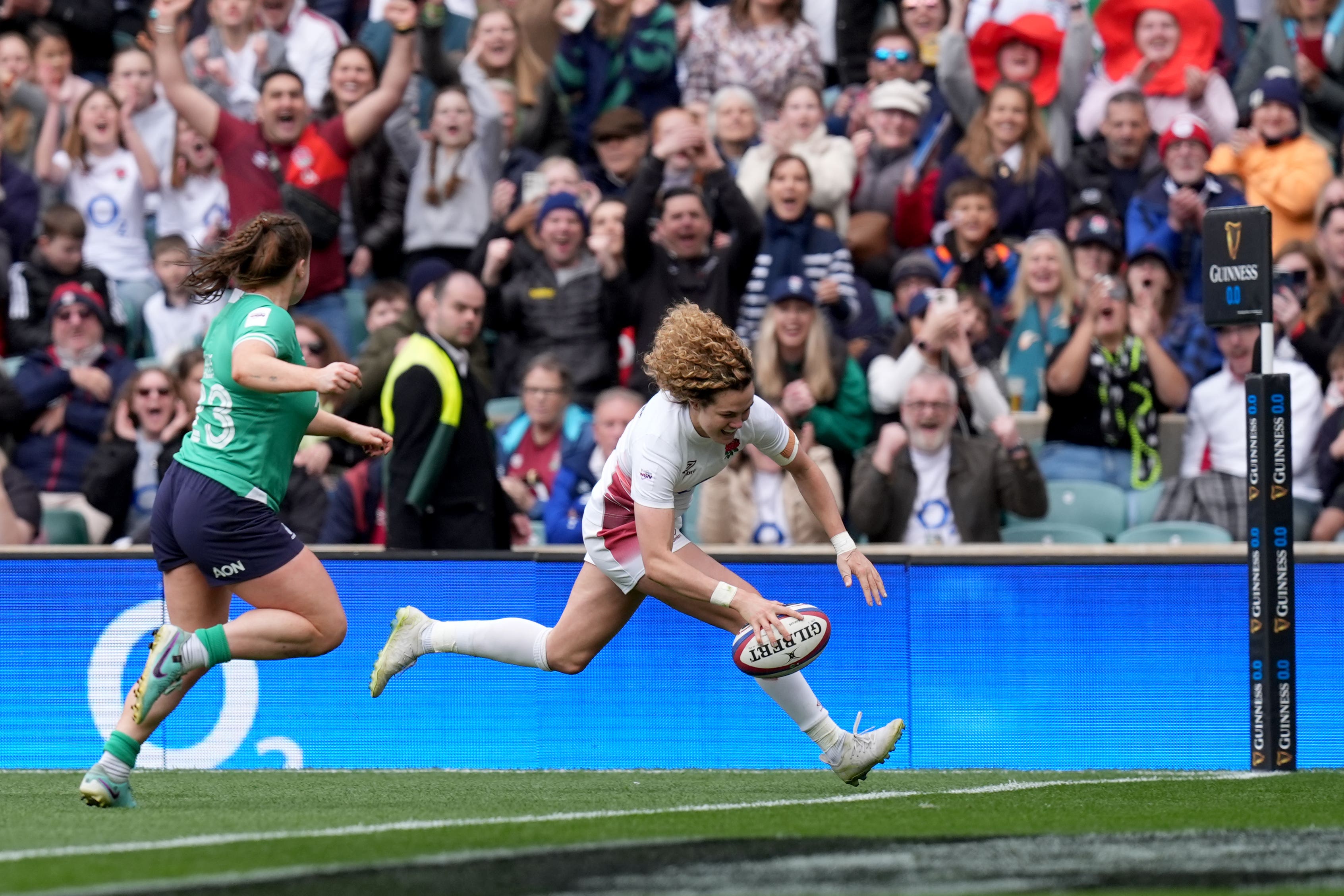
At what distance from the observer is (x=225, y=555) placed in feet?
20.9

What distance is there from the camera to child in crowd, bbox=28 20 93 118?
1362cm

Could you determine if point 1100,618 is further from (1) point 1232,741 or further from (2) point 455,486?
(2) point 455,486

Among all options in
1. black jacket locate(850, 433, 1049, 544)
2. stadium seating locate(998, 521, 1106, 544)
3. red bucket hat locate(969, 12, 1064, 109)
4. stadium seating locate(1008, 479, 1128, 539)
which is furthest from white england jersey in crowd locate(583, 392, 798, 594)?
red bucket hat locate(969, 12, 1064, 109)

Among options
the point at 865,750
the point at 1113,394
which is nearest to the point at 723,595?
the point at 865,750

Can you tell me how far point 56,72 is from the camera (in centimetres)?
1370

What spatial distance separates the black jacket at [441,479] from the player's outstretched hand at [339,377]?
336cm

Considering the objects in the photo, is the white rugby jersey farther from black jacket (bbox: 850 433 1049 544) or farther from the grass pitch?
black jacket (bbox: 850 433 1049 544)

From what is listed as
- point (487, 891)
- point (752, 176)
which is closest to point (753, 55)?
point (752, 176)

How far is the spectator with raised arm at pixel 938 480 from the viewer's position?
9805 mm

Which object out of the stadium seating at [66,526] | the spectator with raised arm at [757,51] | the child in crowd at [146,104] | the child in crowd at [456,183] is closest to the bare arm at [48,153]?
the child in crowd at [146,104]

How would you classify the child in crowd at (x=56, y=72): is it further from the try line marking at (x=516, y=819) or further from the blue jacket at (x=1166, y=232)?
the try line marking at (x=516, y=819)

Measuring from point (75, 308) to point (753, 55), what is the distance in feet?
15.4

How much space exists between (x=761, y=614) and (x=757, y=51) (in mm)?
7192

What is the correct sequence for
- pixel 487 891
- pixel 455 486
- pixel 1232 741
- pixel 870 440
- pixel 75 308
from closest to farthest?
pixel 487 891, pixel 1232 741, pixel 455 486, pixel 870 440, pixel 75 308
